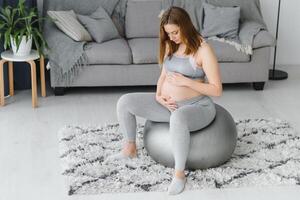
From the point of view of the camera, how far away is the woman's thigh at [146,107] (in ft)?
11.1

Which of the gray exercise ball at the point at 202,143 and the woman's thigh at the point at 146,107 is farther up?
the woman's thigh at the point at 146,107

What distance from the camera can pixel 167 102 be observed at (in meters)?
3.38

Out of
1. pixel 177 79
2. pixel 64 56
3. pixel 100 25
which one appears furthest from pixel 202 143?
pixel 100 25

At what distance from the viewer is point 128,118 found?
348cm

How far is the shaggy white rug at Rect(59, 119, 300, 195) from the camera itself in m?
3.26

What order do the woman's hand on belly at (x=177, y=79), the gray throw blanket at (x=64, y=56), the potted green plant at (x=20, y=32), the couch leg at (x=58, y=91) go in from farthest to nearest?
the couch leg at (x=58, y=91)
the gray throw blanket at (x=64, y=56)
the potted green plant at (x=20, y=32)
the woman's hand on belly at (x=177, y=79)

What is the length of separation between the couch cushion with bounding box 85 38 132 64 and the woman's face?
1.42m

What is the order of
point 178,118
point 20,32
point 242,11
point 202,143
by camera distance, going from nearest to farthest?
point 178,118, point 202,143, point 20,32, point 242,11

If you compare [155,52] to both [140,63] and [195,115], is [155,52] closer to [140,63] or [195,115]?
[140,63]

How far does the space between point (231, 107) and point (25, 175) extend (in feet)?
5.90

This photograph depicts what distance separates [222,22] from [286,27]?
97cm

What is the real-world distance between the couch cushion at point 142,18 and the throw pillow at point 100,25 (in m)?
0.17

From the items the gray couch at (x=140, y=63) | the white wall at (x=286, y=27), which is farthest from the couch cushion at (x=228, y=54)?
the white wall at (x=286, y=27)

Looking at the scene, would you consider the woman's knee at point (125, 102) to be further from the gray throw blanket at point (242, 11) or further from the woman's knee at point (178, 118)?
the gray throw blanket at point (242, 11)
